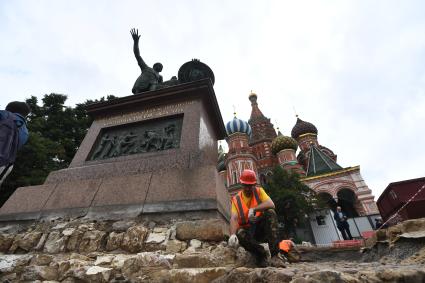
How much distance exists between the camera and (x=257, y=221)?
2.46 metres

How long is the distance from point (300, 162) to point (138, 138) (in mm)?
33389

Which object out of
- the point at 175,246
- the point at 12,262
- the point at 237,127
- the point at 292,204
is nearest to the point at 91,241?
Answer: the point at 12,262

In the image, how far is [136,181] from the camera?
3287 mm

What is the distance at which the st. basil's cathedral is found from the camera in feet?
74.0

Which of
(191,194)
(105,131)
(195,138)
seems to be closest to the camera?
(191,194)

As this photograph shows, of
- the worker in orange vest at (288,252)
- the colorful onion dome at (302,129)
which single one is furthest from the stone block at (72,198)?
the colorful onion dome at (302,129)

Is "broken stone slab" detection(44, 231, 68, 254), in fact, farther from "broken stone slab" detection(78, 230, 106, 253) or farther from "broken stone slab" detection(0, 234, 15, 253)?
"broken stone slab" detection(0, 234, 15, 253)

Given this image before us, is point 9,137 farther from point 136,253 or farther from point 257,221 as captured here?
point 257,221

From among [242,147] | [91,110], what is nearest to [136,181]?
[91,110]

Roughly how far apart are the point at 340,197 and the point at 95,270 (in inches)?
1040

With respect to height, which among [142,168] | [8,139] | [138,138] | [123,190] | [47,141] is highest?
[47,141]

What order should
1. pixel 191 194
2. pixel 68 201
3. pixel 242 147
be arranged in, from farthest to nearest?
pixel 242 147
pixel 68 201
pixel 191 194

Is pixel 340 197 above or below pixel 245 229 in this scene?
above

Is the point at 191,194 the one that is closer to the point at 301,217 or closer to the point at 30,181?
the point at 30,181
